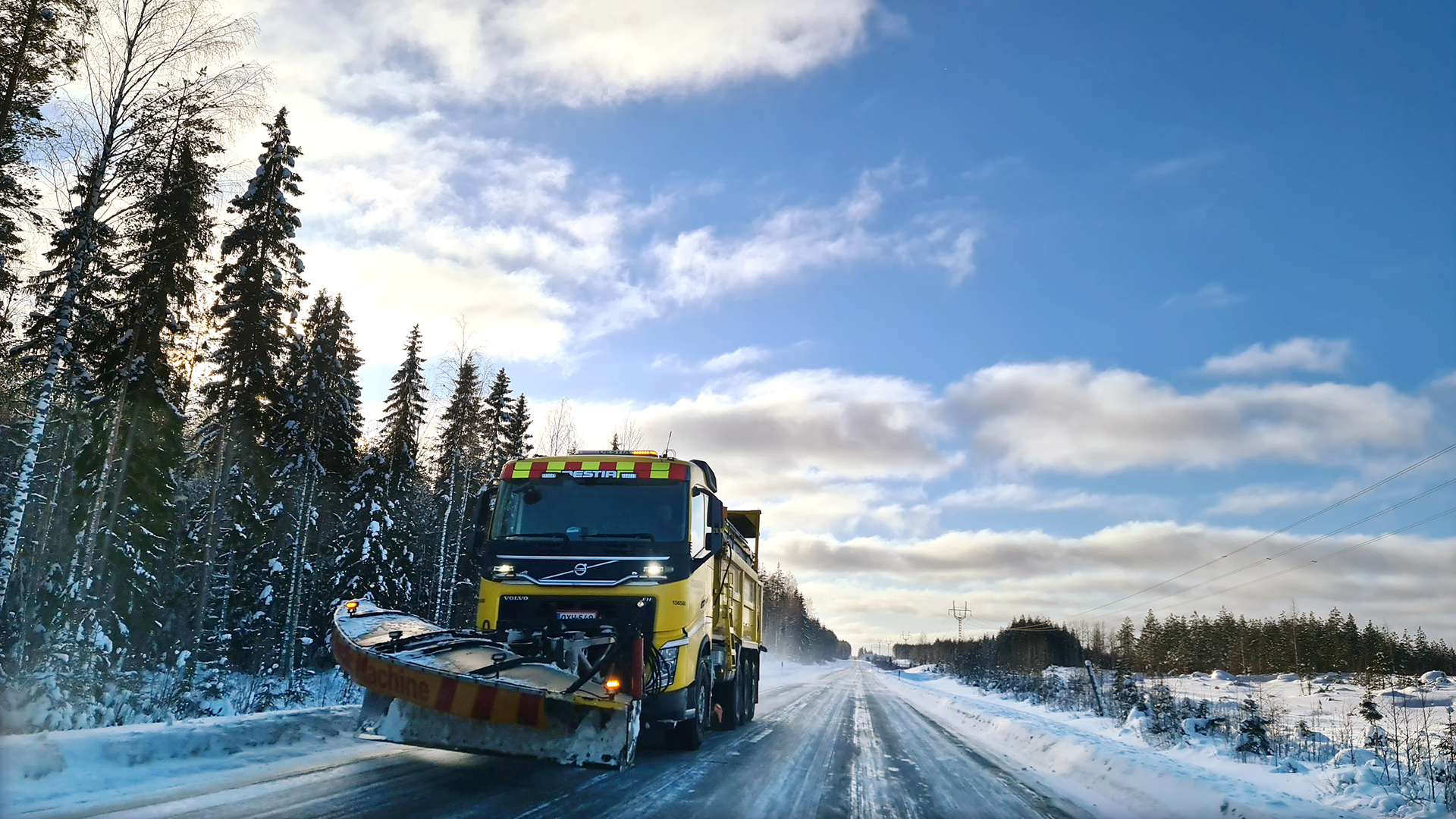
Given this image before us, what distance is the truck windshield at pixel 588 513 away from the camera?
9.11 metres

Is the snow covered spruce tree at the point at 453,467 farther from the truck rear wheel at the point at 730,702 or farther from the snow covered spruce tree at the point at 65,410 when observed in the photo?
the truck rear wheel at the point at 730,702

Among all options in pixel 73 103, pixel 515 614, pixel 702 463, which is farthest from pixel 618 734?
pixel 73 103

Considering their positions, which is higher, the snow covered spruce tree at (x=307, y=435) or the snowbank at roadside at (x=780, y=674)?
the snow covered spruce tree at (x=307, y=435)

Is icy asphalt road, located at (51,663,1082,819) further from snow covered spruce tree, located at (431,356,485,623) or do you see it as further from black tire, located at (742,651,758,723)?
snow covered spruce tree, located at (431,356,485,623)

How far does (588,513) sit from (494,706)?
301 centimetres

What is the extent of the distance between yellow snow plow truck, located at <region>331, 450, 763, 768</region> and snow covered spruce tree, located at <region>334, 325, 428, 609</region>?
2071cm

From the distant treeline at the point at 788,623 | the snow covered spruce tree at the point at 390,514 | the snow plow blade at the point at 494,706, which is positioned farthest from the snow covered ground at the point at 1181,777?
the distant treeline at the point at 788,623

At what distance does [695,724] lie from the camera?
9.89m

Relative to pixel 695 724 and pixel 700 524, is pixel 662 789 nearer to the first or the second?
pixel 695 724

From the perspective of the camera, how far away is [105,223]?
13.3 meters

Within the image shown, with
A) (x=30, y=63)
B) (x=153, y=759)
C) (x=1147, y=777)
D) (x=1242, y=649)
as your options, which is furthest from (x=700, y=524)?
(x=1242, y=649)

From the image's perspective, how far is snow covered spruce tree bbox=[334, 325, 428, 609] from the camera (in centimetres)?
2861

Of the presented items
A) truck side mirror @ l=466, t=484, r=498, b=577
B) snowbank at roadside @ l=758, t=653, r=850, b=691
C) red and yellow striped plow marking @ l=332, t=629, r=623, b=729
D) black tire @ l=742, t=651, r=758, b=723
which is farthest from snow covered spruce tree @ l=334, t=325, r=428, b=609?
red and yellow striped plow marking @ l=332, t=629, r=623, b=729

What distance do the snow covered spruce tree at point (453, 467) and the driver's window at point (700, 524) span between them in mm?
21557
